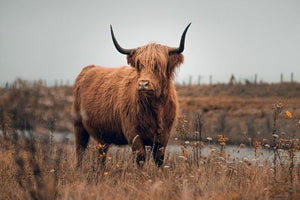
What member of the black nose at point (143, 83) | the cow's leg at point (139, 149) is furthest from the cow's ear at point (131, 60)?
the cow's leg at point (139, 149)

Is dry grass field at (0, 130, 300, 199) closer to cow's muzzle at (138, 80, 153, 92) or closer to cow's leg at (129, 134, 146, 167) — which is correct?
cow's leg at (129, 134, 146, 167)

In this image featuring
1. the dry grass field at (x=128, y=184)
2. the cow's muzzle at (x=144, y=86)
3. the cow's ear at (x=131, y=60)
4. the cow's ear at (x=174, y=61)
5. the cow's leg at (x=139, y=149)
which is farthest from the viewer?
the cow's ear at (x=131, y=60)

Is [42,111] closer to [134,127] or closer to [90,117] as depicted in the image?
[134,127]

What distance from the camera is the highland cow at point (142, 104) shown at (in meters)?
5.55

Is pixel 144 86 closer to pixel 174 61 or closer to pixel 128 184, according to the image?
pixel 174 61

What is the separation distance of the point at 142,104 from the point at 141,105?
Result: 0.11ft

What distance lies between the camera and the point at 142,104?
18.7 feet

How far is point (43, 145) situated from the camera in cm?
371

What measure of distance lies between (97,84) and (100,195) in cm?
372

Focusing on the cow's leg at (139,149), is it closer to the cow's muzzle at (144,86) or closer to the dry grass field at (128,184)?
the dry grass field at (128,184)

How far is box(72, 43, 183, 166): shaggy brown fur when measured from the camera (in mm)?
5582

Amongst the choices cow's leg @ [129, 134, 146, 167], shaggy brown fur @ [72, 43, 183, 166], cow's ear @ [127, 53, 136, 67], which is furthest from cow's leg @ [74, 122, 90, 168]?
cow's leg @ [129, 134, 146, 167]

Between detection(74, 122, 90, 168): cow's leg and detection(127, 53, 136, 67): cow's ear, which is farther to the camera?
detection(74, 122, 90, 168): cow's leg

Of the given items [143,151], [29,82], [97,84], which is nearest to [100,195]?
[29,82]
